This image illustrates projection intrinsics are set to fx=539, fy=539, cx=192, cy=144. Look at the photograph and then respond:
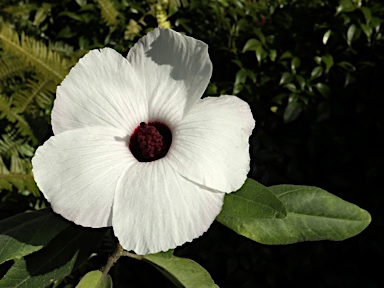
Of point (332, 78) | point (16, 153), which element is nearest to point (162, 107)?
point (16, 153)

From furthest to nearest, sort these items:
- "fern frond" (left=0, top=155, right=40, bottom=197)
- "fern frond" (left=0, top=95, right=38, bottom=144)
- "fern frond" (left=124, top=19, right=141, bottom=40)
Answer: "fern frond" (left=124, top=19, right=141, bottom=40)
"fern frond" (left=0, top=95, right=38, bottom=144)
"fern frond" (left=0, top=155, right=40, bottom=197)

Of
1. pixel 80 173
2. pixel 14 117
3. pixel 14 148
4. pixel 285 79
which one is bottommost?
pixel 14 148

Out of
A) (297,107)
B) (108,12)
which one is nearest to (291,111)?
(297,107)

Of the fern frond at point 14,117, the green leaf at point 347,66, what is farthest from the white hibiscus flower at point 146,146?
the green leaf at point 347,66

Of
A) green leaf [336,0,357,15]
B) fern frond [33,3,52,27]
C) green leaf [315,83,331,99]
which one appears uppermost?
green leaf [336,0,357,15]

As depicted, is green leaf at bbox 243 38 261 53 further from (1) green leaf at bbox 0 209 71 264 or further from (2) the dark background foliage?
(1) green leaf at bbox 0 209 71 264

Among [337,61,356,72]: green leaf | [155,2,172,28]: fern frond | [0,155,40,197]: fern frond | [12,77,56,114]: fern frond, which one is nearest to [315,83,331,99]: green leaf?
[337,61,356,72]: green leaf

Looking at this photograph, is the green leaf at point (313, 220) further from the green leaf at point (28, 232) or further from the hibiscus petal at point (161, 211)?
the green leaf at point (28, 232)

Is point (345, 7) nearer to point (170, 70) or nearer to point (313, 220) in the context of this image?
point (313, 220)
